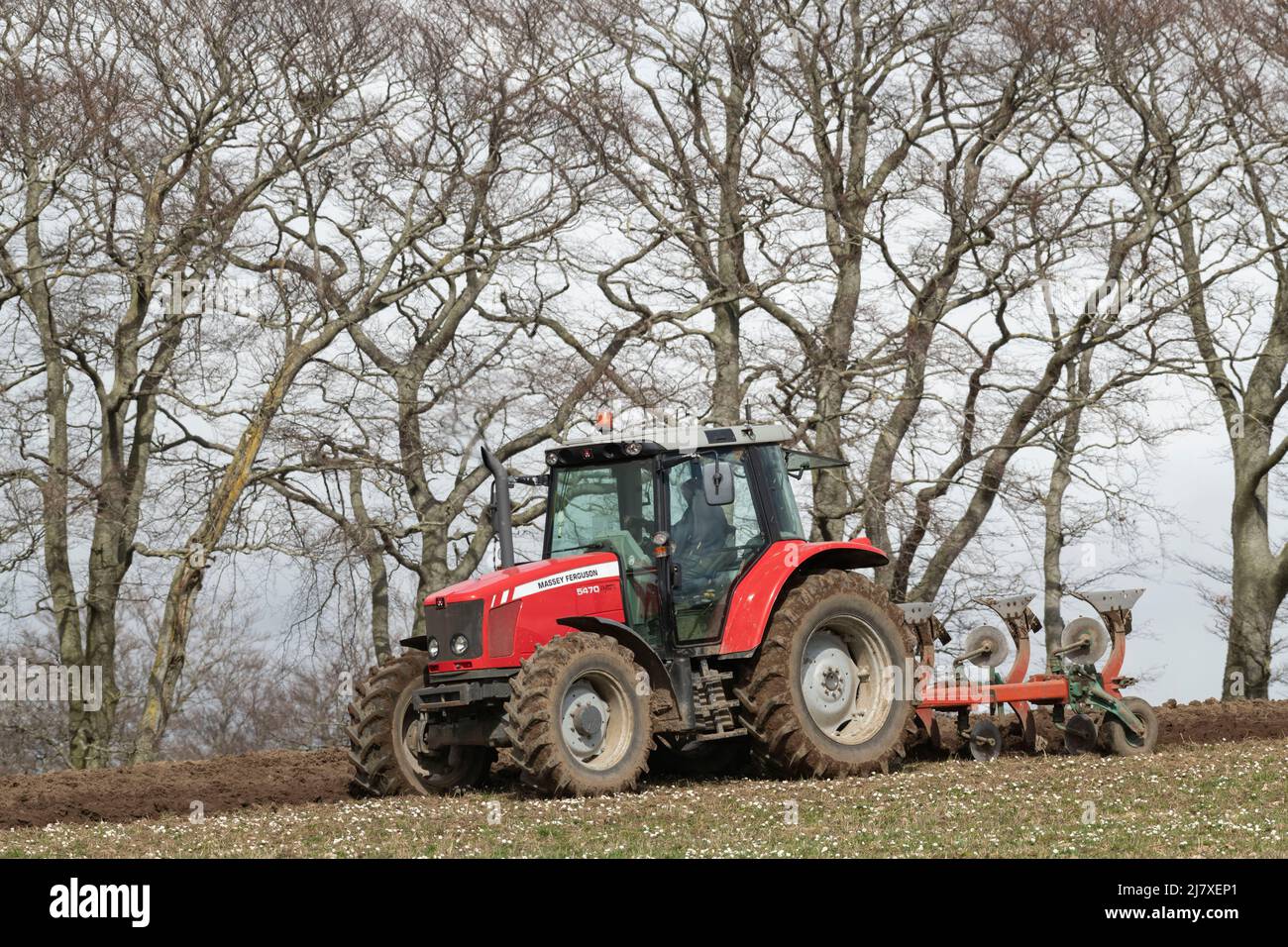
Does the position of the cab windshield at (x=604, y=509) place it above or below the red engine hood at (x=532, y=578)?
above

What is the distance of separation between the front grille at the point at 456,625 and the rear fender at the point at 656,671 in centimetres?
59

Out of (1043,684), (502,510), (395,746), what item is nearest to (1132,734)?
(1043,684)

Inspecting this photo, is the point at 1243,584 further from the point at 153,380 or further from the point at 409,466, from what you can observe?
the point at 153,380

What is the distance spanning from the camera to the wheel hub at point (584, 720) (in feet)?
32.5

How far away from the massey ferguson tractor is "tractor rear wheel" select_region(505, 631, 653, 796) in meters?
0.01

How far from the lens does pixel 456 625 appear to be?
10344 millimetres

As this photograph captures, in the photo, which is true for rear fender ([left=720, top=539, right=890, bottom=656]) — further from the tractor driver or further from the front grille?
the front grille

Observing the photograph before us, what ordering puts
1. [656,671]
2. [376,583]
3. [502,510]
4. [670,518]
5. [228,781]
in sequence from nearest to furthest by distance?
[656,671] → [502,510] → [670,518] → [228,781] → [376,583]

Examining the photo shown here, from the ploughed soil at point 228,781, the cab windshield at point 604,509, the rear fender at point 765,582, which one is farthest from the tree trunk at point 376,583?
the rear fender at point 765,582

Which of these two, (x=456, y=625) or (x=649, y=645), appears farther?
(x=649, y=645)

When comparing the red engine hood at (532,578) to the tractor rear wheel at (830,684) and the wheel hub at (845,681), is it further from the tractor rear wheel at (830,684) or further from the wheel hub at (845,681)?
the wheel hub at (845,681)

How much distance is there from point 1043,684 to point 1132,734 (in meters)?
1.02

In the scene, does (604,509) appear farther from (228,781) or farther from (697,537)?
(228,781)

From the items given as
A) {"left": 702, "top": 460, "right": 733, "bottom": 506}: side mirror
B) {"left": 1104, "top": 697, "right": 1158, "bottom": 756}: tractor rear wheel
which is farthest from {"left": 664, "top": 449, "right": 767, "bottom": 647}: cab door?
{"left": 1104, "top": 697, "right": 1158, "bottom": 756}: tractor rear wheel
